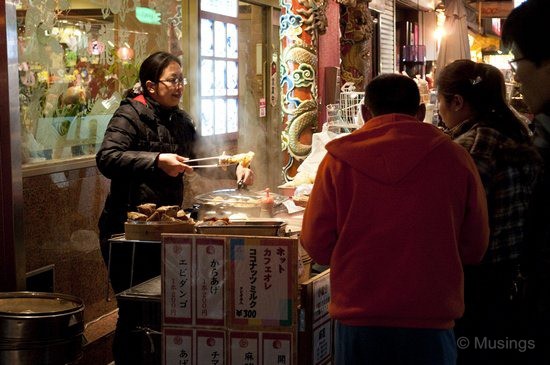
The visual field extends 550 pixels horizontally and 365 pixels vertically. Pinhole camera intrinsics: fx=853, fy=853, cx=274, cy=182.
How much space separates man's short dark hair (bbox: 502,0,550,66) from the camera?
2.56 metres

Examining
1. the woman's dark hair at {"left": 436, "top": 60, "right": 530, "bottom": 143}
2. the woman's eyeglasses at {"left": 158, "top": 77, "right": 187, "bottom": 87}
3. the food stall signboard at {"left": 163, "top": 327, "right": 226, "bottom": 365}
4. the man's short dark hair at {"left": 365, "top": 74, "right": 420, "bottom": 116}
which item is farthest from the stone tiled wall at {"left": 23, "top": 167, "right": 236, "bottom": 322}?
the man's short dark hair at {"left": 365, "top": 74, "right": 420, "bottom": 116}

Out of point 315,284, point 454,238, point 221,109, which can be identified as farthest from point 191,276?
point 221,109

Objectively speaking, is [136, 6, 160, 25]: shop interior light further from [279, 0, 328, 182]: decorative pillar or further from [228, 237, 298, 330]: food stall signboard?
[228, 237, 298, 330]: food stall signboard

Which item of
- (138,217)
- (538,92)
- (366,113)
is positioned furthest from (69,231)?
(538,92)

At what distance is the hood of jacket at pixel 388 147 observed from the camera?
3609mm

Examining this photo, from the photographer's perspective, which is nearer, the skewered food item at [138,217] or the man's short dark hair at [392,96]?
the man's short dark hair at [392,96]

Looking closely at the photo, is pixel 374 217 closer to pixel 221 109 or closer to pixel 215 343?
pixel 215 343

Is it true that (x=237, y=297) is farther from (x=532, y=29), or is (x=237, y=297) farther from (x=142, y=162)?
(x=532, y=29)

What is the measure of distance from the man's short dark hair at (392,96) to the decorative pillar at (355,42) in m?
9.10

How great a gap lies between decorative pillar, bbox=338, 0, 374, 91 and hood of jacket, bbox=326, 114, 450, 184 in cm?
929

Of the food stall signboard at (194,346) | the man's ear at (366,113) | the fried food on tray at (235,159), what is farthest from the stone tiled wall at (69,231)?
the man's ear at (366,113)

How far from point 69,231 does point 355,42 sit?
7318 mm

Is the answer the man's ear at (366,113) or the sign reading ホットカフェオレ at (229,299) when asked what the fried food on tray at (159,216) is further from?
the man's ear at (366,113)

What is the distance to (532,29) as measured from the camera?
258 cm
